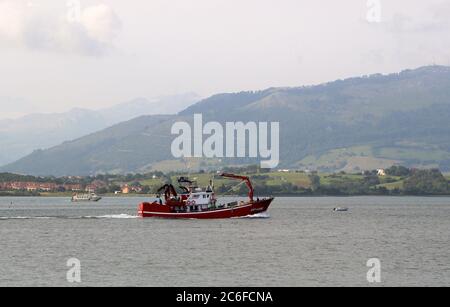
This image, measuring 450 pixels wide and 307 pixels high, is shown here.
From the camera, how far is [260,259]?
89125mm

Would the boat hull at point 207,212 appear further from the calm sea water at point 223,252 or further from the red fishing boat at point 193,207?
the calm sea water at point 223,252

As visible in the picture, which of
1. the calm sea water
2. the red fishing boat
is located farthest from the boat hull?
the calm sea water

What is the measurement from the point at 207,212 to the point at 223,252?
5232 cm

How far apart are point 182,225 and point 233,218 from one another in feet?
60.6

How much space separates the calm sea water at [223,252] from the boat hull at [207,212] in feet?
7.54

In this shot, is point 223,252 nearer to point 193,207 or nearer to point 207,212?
point 207,212

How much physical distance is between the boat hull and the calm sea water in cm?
230

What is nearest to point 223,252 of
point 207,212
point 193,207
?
point 207,212

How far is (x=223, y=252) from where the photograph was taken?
95625 millimetres

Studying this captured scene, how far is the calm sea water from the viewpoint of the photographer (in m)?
75.6

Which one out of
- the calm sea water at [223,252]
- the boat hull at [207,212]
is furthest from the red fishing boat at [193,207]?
the calm sea water at [223,252]

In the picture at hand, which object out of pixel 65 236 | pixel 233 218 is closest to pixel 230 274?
pixel 65 236
